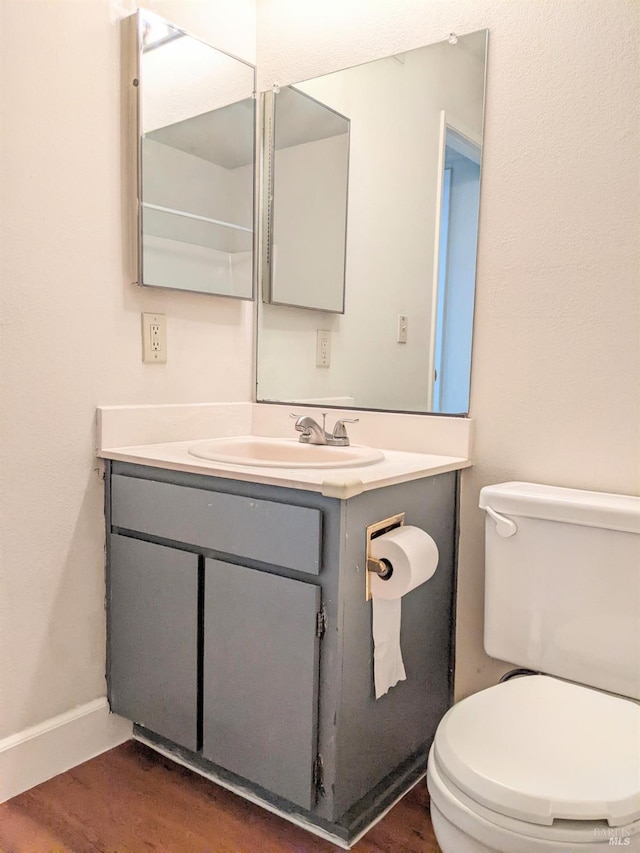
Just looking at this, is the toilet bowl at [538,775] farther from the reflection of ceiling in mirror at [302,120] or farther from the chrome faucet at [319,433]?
the reflection of ceiling in mirror at [302,120]

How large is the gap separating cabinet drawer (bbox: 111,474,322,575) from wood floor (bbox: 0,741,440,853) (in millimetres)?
597

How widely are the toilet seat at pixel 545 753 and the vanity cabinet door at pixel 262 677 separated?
1.03 feet

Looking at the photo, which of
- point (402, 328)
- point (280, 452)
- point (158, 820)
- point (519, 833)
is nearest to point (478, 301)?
point (402, 328)

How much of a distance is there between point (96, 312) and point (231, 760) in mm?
1094

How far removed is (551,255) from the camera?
1.45 meters

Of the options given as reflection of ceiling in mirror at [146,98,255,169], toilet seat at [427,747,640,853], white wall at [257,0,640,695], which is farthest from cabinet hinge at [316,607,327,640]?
reflection of ceiling in mirror at [146,98,255,169]

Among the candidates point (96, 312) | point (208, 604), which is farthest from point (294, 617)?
point (96, 312)

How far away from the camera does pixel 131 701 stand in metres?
1.61

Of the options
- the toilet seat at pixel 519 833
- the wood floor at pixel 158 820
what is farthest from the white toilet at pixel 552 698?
the wood floor at pixel 158 820

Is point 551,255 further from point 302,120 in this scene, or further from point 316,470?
point 302,120

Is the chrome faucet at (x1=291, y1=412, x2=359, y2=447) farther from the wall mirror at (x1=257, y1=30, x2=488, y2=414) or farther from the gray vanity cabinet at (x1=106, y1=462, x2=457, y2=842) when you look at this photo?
the gray vanity cabinet at (x1=106, y1=462, x2=457, y2=842)

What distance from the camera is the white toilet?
36.1 inches

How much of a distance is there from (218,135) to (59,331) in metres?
0.74

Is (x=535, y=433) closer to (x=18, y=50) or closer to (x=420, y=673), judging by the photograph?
(x=420, y=673)
